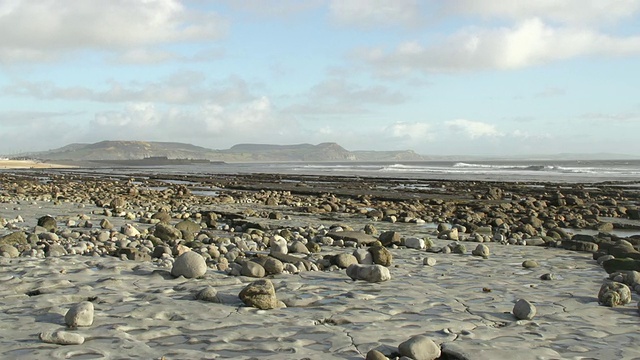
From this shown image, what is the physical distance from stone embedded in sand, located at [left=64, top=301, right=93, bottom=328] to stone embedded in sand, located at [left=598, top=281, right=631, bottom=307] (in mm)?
5500

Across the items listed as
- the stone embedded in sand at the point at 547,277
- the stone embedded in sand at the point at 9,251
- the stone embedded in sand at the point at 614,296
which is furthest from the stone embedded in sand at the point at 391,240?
the stone embedded in sand at the point at 9,251

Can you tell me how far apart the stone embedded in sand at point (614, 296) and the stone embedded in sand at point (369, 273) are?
257 cm

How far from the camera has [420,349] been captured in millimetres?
4359

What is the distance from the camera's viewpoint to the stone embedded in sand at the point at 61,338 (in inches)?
178

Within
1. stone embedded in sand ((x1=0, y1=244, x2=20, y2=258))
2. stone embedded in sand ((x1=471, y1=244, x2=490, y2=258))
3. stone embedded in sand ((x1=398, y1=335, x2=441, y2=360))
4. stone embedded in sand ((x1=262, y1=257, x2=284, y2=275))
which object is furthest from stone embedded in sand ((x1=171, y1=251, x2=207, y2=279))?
stone embedded in sand ((x1=471, y1=244, x2=490, y2=258))

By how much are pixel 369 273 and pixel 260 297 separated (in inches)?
79.9

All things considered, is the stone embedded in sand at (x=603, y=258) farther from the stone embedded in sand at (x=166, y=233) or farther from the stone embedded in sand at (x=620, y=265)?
the stone embedded in sand at (x=166, y=233)

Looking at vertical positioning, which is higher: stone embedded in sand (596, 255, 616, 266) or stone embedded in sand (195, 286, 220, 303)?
stone embedded in sand (195, 286, 220, 303)

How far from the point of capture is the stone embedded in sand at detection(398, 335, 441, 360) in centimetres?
433

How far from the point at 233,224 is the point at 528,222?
8319 mm

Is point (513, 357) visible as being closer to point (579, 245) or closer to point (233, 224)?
point (579, 245)

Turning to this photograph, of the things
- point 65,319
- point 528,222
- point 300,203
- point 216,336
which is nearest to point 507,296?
point 216,336

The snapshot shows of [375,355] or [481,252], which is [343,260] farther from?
[375,355]

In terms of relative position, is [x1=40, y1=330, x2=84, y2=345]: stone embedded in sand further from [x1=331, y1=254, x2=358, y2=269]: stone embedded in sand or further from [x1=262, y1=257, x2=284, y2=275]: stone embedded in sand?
[x1=331, y1=254, x2=358, y2=269]: stone embedded in sand
